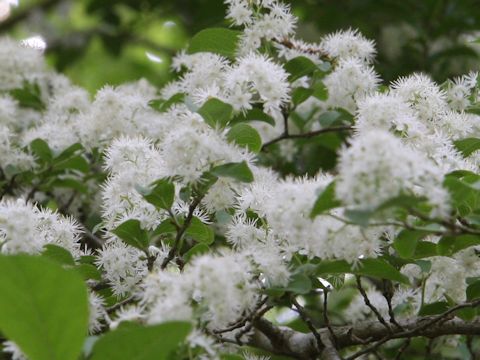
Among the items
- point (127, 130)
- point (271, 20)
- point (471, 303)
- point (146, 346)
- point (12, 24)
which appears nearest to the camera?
point (146, 346)

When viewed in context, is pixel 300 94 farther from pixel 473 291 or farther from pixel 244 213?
pixel 473 291

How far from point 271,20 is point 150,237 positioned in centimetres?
91

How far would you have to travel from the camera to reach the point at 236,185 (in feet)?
7.95

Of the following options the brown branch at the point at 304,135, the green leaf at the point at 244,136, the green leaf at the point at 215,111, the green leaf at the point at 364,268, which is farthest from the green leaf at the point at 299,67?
the green leaf at the point at 364,268

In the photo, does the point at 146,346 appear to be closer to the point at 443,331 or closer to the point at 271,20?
the point at 443,331

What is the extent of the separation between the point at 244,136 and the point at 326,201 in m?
0.53

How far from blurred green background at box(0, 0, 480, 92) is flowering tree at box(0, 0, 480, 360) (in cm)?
110

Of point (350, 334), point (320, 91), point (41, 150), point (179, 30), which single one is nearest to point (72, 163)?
point (41, 150)

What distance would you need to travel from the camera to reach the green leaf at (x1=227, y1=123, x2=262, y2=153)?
2189 millimetres

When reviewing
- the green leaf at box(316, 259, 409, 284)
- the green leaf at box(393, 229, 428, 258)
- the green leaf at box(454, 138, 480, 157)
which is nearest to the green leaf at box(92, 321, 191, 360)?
the green leaf at box(316, 259, 409, 284)

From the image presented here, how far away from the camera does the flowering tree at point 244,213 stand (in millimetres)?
1645

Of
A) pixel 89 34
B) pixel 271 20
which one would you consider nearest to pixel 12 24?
pixel 89 34

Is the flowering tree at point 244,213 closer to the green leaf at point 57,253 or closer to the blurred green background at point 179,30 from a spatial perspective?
the green leaf at point 57,253

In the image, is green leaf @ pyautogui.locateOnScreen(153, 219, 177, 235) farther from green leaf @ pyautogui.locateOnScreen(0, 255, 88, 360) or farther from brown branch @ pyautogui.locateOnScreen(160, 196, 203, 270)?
green leaf @ pyautogui.locateOnScreen(0, 255, 88, 360)
